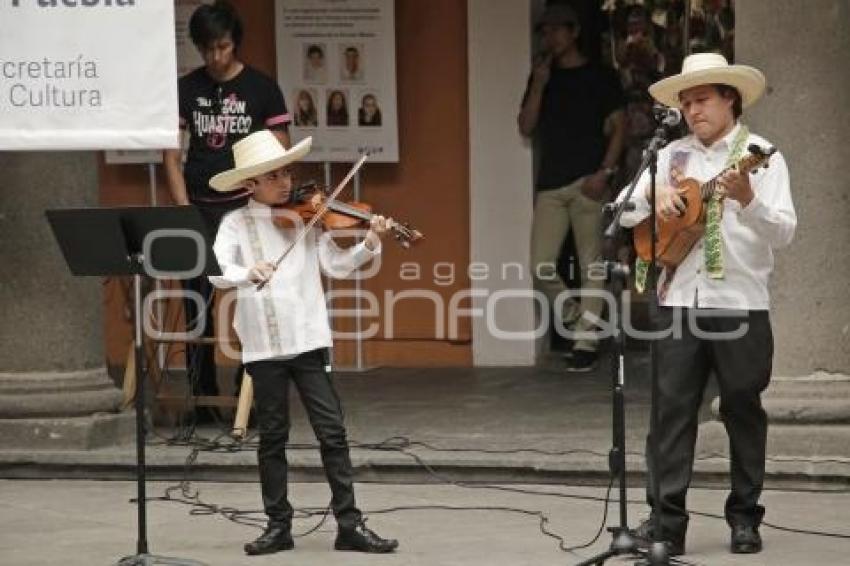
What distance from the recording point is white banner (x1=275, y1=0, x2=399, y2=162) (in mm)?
13633

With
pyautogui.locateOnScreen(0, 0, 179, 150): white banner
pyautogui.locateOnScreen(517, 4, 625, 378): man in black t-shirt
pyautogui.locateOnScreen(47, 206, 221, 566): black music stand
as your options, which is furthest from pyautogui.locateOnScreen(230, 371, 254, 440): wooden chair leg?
pyautogui.locateOnScreen(517, 4, 625, 378): man in black t-shirt

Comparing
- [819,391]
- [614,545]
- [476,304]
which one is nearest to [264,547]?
[614,545]

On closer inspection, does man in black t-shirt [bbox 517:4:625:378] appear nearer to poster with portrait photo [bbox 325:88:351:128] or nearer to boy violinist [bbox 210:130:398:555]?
poster with portrait photo [bbox 325:88:351:128]

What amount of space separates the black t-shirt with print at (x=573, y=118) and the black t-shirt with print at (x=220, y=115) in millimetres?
2994

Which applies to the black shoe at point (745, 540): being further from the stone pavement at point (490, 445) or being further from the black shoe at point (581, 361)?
the black shoe at point (581, 361)

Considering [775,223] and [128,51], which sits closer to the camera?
[775,223]

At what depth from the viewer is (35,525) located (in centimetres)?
969

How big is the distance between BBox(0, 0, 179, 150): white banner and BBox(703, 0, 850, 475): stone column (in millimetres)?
2921

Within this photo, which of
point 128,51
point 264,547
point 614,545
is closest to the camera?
point 614,545

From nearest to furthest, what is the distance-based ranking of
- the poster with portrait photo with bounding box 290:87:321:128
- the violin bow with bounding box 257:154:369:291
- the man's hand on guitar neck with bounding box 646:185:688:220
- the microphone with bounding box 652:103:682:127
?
the microphone with bounding box 652:103:682:127
the man's hand on guitar neck with bounding box 646:185:688:220
the violin bow with bounding box 257:154:369:291
the poster with portrait photo with bounding box 290:87:321:128

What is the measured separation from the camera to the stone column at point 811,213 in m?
9.93

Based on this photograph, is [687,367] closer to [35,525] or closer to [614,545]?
[614,545]

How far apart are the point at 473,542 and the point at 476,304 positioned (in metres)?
4.84

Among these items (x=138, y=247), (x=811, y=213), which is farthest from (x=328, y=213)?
(x=811, y=213)
